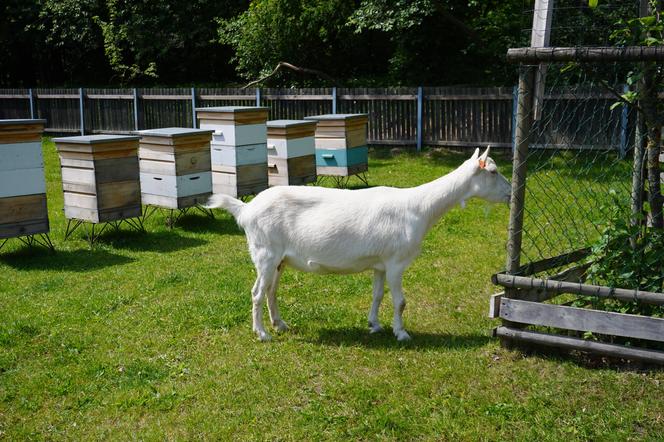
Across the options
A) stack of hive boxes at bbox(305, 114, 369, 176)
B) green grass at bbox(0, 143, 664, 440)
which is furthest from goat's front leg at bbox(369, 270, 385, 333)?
stack of hive boxes at bbox(305, 114, 369, 176)

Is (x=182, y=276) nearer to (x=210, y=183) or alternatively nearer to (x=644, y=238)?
(x=210, y=183)

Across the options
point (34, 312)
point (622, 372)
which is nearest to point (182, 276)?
point (34, 312)

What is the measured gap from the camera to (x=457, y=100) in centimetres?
2008

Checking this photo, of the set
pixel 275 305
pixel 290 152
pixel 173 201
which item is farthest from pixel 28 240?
pixel 275 305

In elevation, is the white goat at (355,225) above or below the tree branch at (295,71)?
below

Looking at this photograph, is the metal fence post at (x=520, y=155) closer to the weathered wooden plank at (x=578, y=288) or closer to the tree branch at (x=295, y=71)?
the weathered wooden plank at (x=578, y=288)

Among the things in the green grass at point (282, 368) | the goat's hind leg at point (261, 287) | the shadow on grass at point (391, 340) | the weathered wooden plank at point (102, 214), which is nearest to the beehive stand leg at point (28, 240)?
the weathered wooden plank at point (102, 214)

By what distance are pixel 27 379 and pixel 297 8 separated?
70.6ft

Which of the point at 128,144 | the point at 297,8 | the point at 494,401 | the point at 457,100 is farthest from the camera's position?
the point at 297,8

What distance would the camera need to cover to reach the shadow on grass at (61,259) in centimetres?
1055

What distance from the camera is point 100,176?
1112 cm

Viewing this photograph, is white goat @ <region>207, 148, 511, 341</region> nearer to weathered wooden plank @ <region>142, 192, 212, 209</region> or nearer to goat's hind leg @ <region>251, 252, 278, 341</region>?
goat's hind leg @ <region>251, 252, 278, 341</region>

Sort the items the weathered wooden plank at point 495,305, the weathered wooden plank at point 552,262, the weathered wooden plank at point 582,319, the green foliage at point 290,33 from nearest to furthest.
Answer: the weathered wooden plank at point 582,319
the weathered wooden plank at point 495,305
the weathered wooden plank at point 552,262
the green foliage at point 290,33

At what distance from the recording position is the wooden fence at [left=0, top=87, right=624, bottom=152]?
64.9 ft
